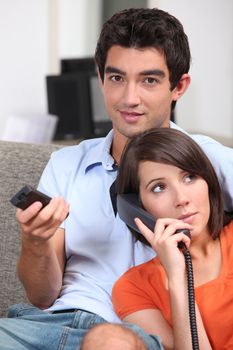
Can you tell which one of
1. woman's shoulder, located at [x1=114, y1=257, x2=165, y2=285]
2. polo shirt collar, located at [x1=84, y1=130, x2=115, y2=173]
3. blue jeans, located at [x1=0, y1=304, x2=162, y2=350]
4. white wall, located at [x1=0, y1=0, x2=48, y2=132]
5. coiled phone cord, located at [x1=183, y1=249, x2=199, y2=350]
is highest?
polo shirt collar, located at [x1=84, y1=130, x2=115, y2=173]

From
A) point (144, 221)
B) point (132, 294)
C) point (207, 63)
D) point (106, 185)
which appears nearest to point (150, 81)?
point (106, 185)

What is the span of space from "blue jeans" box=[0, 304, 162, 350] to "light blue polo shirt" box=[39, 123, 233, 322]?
2.0 inches

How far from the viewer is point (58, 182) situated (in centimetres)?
165

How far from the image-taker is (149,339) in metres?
1.29

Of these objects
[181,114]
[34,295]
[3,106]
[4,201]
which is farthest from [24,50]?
[34,295]

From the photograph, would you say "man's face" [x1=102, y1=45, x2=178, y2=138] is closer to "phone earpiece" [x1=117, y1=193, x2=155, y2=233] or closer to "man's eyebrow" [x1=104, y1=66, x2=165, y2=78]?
"man's eyebrow" [x1=104, y1=66, x2=165, y2=78]

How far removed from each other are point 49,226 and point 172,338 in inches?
13.0

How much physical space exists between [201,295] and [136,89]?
0.49 metres

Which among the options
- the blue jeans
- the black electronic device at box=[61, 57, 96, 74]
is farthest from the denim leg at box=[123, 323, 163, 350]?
the black electronic device at box=[61, 57, 96, 74]

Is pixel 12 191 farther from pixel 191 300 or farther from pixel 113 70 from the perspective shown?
pixel 191 300

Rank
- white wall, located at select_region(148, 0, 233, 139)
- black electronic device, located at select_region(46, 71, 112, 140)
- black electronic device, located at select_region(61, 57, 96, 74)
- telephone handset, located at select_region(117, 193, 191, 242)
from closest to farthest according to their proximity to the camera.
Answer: telephone handset, located at select_region(117, 193, 191, 242) → black electronic device, located at select_region(46, 71, 112, 140) → black electronic device, located at select_region(61, 57, 96, 74) → white wall, located at select_region(148, 0, 233, 139)

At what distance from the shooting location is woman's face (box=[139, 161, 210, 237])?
1369 mm

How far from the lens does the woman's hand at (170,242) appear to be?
1.29 metres

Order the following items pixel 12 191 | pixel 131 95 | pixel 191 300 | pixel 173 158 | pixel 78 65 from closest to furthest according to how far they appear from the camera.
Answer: pixel 191 300
pixel 173 158
pixel 131 95
pixel 12 191
pixel 78 65
